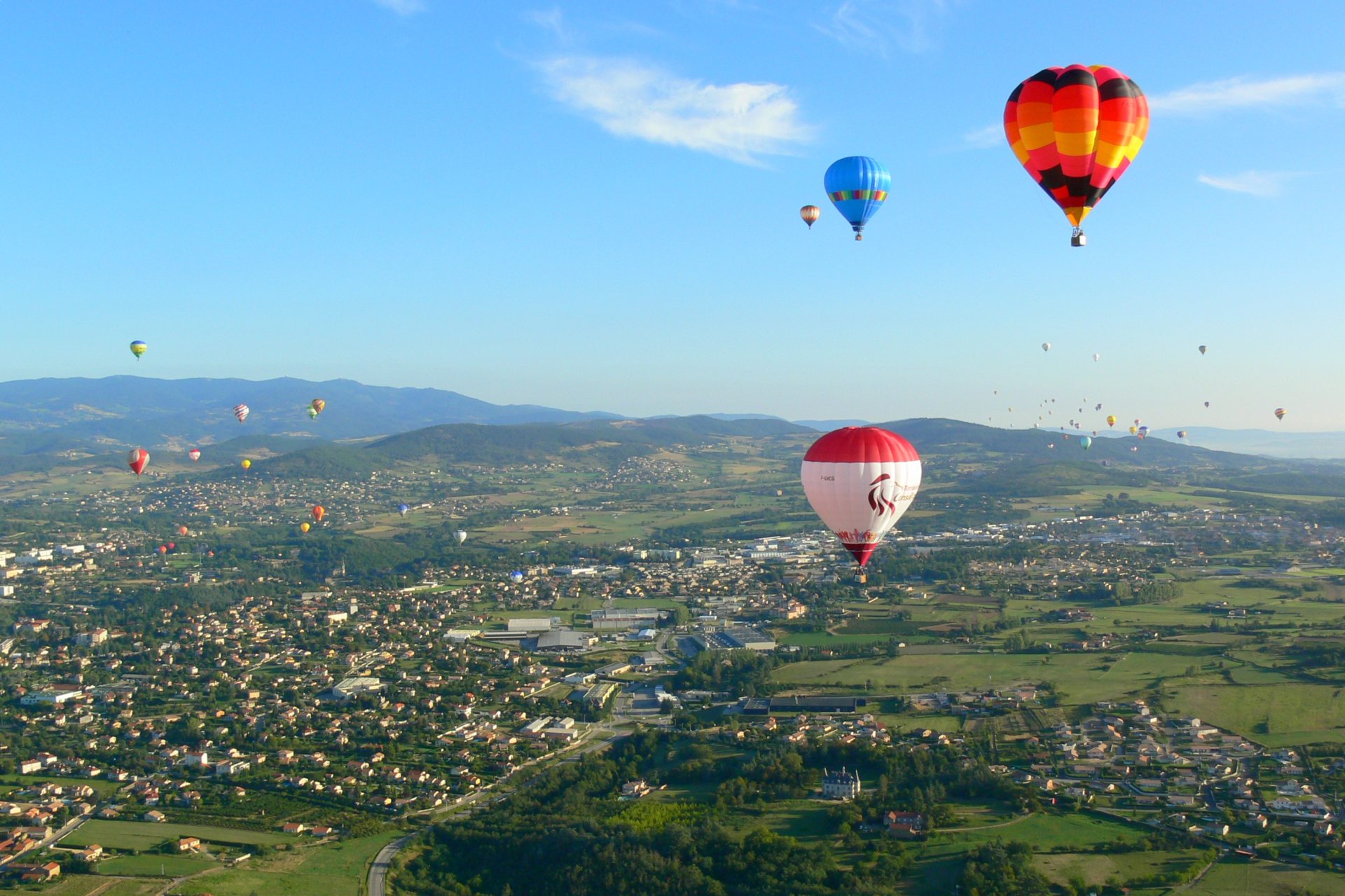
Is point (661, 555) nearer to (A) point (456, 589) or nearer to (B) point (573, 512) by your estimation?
(A) point (456, 589)

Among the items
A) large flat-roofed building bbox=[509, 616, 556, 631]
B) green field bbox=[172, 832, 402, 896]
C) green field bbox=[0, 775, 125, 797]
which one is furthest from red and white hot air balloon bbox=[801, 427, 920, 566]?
large flat-roofed building bbox=[509, 616, 556, 631]

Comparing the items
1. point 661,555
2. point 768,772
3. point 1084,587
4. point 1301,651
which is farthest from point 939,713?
point 661,555

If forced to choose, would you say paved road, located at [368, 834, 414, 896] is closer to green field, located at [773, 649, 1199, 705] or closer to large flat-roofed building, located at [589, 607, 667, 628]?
green field, located at [773, 649, 1199, 705]

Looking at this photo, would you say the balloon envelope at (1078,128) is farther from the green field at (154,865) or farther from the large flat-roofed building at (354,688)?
the large flat-roofed building at (354,688)

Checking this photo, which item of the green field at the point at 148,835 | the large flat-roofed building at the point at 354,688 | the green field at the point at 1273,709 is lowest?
the green field at the point at 148,835

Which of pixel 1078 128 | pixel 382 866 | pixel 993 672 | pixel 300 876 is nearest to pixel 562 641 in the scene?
pixel 993 672

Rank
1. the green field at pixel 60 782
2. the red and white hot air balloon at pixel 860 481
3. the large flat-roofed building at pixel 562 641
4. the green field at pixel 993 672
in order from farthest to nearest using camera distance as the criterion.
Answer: the large flat-roofed building at pixel 562 641 → the green field at pixel 993 672 → the green field at pixel 60 782 → the red and white hot air balloon at pixel 860 481

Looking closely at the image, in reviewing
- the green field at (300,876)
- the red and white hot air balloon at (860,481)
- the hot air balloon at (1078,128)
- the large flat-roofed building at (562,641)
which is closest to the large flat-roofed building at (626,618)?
the large flat-roofed building at (562,641)

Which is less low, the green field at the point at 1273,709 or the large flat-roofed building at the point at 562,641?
the green field at the point at 1273,709
